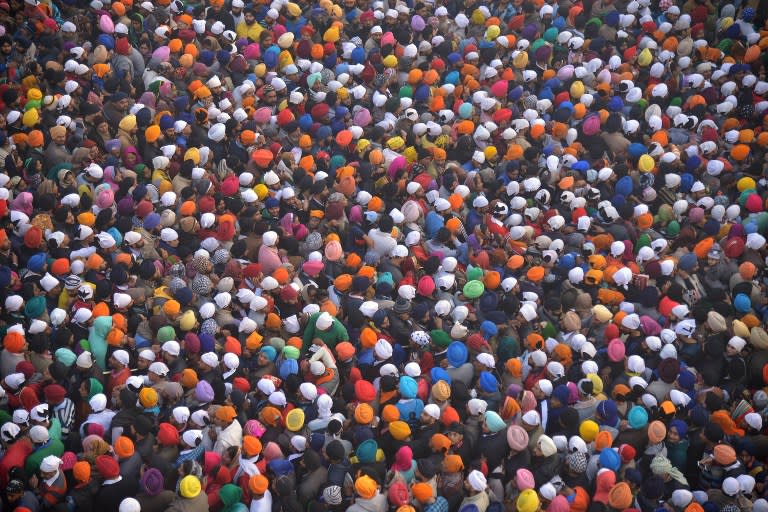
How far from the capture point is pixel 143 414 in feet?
26.6

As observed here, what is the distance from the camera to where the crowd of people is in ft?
26.1

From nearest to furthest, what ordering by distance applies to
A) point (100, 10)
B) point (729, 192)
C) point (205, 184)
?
point (205, 184) → point (729, 192) → point (100, 10)

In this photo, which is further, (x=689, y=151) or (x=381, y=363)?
(x=689, y=151)

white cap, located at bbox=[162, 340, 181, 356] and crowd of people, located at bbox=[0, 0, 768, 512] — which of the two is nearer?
crowd of people, located at bbox=[0, 0, 768, 512]

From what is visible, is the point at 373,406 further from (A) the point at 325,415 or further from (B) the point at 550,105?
(B) the point at 550,105

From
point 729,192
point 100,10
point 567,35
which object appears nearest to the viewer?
point 729,192

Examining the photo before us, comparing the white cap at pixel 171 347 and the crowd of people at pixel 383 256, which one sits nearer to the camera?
the crowd of people at pixel 383 256

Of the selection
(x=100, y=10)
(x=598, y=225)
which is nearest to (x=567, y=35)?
(x=598, y=225)

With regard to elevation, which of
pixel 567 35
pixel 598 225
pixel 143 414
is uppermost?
pixel 567 35

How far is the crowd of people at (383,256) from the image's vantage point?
7.94m

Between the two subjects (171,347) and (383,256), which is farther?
(383,256)

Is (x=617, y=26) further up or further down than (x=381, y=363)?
further up

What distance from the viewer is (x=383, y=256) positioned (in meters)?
10.4

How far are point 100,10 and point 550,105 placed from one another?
6884mm
